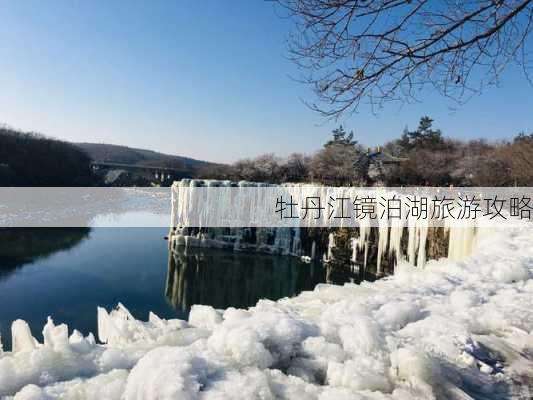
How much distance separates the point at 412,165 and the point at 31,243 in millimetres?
21021

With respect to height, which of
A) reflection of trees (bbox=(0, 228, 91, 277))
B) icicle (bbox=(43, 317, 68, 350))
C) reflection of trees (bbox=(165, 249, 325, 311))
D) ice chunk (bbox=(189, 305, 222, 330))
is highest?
icicle (bbox=(43, 317, 68, 350))

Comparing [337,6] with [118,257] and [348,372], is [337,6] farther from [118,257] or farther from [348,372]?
[118,257]

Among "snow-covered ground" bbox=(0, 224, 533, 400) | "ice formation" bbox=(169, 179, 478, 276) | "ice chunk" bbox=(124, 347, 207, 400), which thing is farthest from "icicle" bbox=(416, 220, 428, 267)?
"ice chunk" bbox=(124, 347, 207, 400)

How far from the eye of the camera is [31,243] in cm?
1617

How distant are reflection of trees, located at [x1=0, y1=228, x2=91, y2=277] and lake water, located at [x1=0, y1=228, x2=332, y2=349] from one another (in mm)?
32

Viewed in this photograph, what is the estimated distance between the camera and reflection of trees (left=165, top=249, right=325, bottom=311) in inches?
423

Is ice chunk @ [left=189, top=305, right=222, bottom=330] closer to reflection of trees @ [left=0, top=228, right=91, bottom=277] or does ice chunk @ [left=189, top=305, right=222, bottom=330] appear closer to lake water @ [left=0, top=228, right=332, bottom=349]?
lake water @ [left=0, top=228, right=332, bottom=349]

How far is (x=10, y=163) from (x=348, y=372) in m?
41.7

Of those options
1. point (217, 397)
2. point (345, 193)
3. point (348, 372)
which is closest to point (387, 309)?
point (348, 372)

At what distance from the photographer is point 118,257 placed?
13.9 m

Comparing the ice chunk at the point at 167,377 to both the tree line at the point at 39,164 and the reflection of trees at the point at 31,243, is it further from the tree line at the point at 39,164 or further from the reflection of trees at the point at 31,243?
the tree line at the point at 39,164

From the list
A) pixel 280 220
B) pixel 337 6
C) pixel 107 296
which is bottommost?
pixel 107 296

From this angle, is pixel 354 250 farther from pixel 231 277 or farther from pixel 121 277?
pixel 121 277

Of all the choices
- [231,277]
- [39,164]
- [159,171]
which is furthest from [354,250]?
[159,171]
